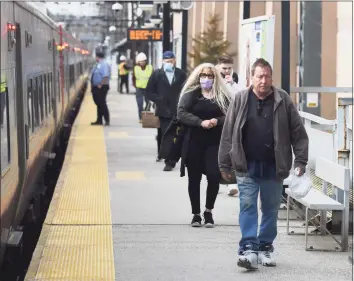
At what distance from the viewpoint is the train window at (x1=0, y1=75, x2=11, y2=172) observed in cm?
646

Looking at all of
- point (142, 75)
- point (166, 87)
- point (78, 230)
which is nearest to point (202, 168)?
point (78, 230)

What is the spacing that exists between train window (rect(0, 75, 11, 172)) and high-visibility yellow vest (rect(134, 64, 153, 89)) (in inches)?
556

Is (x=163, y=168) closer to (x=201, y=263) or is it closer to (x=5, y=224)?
(x=201, y=263)

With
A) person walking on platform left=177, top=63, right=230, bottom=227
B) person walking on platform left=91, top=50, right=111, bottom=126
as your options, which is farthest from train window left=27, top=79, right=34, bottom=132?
person walking on platform left=91, top=50, right=111, bottom=126

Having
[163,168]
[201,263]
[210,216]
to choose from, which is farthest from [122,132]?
[201,263]

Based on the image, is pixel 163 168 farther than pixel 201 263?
Yes

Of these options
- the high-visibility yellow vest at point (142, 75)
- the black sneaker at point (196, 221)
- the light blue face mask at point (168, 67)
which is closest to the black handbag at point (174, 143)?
the black sneaker at point (196, 221)

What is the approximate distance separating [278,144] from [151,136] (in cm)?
1311

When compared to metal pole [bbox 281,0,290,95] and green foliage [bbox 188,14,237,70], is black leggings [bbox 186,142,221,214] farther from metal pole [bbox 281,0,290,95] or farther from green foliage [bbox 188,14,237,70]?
→ green foliage [bbox 188,14,237,70]

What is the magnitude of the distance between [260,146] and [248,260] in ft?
2.99

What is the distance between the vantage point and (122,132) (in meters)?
21.0

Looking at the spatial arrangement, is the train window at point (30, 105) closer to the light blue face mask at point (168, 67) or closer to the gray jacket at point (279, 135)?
the gray jacket at point (279, 135)

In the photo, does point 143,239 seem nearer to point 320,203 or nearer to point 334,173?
point 320,203

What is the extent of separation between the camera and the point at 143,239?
8.80 meters
